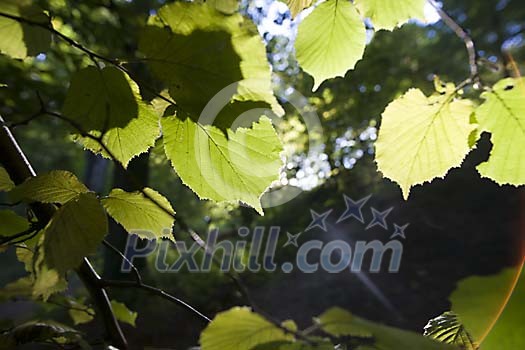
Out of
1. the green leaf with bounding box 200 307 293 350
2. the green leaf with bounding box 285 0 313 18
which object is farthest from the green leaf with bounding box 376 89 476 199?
the green leaf with bounding box 200 307 293 350

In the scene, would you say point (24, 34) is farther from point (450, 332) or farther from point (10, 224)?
point (450, 332)

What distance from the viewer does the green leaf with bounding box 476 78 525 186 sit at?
0.34 m

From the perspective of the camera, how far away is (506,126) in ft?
1.15

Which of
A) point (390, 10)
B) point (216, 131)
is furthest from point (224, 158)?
point (390, 10)

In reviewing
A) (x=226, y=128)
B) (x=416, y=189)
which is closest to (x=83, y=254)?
(x=226, y=128)

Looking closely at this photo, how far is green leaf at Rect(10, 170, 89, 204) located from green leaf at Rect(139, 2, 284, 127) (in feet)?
0.37

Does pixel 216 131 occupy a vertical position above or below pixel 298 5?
below

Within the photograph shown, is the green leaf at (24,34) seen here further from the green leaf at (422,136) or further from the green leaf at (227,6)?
the green leaf at (422,136)

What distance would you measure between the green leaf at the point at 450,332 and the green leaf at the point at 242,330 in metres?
0.08

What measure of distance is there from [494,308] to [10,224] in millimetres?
410

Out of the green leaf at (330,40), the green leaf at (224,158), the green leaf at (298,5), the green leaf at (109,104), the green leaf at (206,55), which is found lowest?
the green leaf at (224,158)

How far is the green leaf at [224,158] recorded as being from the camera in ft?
1.04

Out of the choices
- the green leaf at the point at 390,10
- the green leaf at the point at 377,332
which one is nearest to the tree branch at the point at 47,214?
the green leaf at the point at 377,332

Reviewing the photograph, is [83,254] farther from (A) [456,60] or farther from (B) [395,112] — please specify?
(A) [456,60]
